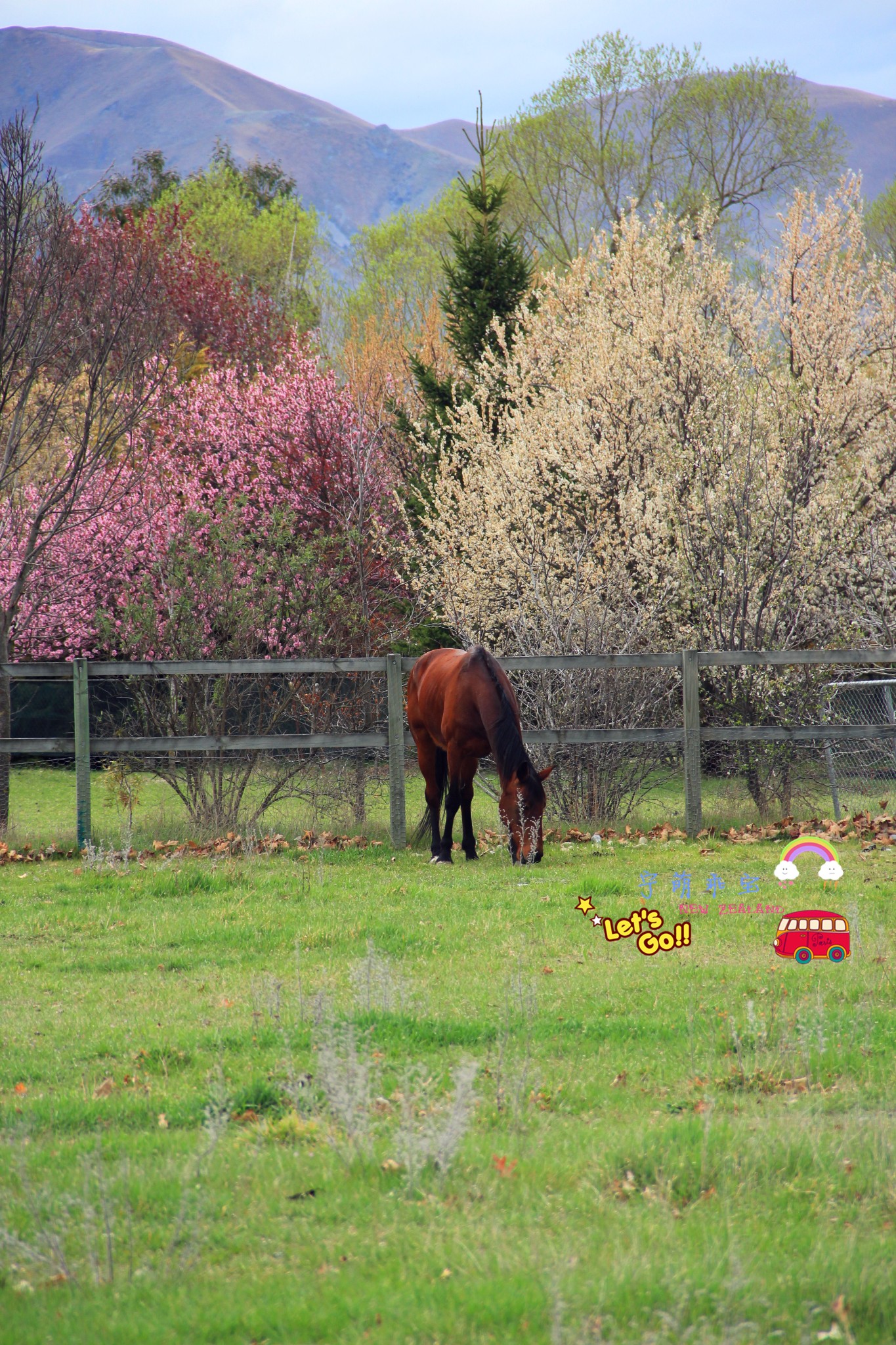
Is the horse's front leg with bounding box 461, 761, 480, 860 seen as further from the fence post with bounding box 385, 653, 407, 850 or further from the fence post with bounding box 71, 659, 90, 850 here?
the fence post with bounding box 71, 659, 90, 850

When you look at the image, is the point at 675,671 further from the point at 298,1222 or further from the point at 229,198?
the point at 229,198

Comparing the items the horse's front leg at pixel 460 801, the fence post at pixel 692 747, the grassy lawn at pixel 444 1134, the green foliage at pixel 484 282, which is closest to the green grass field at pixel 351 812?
the fence post at pixel 692 747

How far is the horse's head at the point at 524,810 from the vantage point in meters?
8.06

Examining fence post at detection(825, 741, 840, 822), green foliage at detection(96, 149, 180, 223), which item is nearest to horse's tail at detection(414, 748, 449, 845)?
fence post at detection(825, 741, 840, 822)

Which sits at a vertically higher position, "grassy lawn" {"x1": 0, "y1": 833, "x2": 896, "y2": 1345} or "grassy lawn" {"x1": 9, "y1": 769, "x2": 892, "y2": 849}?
"grassy lawn" {"x1": 0, "y1": 833, "x2": 896, "y2": 1345}

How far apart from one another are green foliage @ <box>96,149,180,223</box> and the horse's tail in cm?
3526

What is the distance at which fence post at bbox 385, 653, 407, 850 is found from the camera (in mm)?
9469

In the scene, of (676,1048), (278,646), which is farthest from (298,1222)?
(278,646)

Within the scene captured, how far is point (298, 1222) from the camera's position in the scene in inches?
113

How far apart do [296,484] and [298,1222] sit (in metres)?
15.2

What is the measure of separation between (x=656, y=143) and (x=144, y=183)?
20.1m

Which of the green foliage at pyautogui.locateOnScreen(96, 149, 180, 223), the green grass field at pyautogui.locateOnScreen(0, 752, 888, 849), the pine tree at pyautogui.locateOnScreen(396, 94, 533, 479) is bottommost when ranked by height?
the green grass field at pyautogui.locateOnScreen(0, 752, 888, 849)

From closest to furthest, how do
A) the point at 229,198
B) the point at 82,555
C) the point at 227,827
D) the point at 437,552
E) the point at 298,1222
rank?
the point at 298,1222, the point at 227,827, the point at 437,552, the point at 82,555, the point at 229,198

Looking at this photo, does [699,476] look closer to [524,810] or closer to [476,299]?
[524,810]
